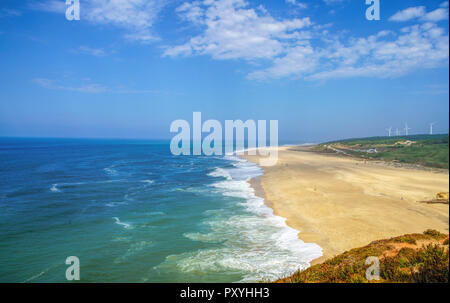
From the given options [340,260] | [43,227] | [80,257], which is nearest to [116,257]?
[80,257]

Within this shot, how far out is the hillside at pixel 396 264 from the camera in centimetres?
734

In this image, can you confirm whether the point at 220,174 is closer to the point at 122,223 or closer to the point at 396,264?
the point at 122,223

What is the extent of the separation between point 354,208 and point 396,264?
14.2 meters

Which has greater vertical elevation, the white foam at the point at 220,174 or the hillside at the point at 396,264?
the hillside at the point at 396,264

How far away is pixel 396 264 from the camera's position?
27.6 feet

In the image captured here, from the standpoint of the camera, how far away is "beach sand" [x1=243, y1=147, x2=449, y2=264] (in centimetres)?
1581

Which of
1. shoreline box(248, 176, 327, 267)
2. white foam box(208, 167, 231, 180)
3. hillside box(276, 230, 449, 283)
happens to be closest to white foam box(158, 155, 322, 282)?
shoreline box(248, 176, 327, 267)

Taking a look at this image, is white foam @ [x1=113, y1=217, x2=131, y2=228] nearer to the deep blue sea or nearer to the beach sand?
the deep blue sea

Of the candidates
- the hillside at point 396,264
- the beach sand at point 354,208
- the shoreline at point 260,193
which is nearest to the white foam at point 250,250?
the shoreline at point 260,193

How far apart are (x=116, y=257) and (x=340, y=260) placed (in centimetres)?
1185

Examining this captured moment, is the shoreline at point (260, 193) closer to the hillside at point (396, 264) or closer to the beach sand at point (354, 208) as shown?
the beach sand at point (354, 208)

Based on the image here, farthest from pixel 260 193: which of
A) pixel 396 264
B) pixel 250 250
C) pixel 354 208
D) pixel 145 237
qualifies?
pixel 396 264

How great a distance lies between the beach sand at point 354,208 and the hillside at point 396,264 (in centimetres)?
277
